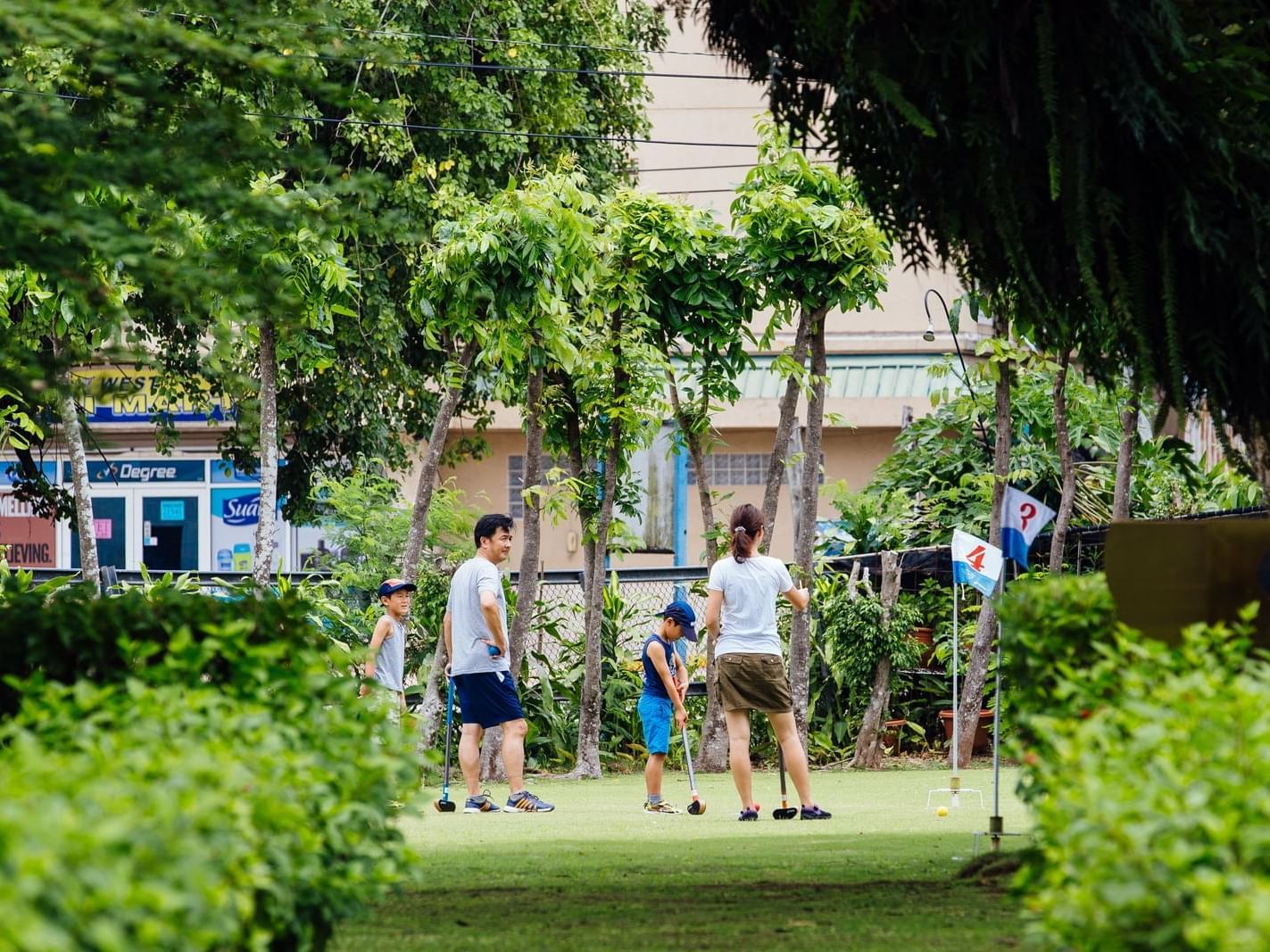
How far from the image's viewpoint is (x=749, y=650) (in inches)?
446

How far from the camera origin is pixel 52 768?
347cm

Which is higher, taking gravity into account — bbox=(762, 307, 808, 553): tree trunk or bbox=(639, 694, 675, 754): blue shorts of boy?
bbox=(762, 307, 808, 553): tree trunk

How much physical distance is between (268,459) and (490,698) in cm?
453

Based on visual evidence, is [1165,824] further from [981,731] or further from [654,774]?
[981,731]

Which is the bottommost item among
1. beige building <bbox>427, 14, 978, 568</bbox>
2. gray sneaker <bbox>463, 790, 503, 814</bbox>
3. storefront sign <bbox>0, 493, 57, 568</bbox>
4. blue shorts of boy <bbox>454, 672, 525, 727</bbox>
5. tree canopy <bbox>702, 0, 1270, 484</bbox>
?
gray sneaker <bbox>463, 790, 503, 814</bbox>

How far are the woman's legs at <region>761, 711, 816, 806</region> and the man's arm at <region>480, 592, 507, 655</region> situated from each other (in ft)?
6.00

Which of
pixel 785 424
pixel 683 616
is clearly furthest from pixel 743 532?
pixel 785 424

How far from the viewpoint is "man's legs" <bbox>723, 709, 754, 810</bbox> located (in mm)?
11164

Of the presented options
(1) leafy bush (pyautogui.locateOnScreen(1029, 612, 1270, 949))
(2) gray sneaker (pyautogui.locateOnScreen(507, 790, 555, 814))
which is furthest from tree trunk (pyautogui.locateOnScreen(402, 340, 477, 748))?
(1) leafy bush (pyautogui.locateOnScreen(1029, 612, 1270, 949))

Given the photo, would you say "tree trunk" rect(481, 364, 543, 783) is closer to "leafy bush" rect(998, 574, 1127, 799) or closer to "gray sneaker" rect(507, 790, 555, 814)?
"gray sneaker" rect(507, 790, 555, 814)

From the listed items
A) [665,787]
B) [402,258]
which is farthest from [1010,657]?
[402,258]

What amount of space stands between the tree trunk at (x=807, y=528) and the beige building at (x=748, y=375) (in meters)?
15.9

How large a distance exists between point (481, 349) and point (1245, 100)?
9254mm

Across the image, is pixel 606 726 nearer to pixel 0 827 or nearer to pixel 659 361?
pixel 659 361
